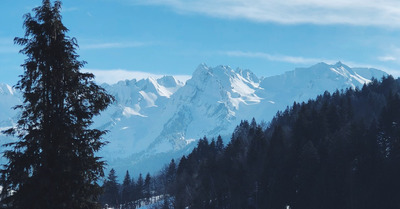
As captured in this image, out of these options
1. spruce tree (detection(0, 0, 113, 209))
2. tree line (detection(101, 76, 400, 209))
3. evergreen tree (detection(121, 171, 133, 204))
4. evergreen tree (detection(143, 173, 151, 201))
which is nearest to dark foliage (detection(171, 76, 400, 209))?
tree line (detection(101, 76, 400, 209))

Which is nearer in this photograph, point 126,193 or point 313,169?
point 313,169

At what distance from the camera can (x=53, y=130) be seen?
15.3m

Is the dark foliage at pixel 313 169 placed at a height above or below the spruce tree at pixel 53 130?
above

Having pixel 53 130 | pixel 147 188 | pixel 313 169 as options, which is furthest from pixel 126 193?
pixel 53 130

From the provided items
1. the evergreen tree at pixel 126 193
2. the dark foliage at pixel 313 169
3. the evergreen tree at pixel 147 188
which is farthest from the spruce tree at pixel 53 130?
the evergreen tree at pixel 147 188

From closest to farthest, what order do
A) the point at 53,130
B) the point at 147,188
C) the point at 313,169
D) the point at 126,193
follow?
the point at 53,130 < the point at 313,169 < the point at 126,193 < the point at 147,188

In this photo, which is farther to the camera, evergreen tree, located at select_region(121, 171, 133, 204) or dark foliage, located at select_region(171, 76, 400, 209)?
evergreen tree, located at select_region(121, 171, 133, 204)

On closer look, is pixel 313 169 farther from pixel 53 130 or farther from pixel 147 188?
pixel 147 188

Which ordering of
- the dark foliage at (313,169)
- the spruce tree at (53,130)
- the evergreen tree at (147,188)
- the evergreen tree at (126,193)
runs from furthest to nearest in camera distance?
the evergreen tree at (147,188) → the evergreen tree at (126,193) → the dark foliage at (313,169) → the spruce tree at (53,130)

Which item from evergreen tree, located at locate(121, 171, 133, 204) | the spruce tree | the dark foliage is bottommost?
the spruce tree

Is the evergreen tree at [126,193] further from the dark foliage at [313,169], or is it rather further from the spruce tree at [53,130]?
the spruce tree at [53,130]

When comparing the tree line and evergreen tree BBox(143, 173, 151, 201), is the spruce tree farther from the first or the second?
evergreen tree BBox(143, 173, 151, 201)

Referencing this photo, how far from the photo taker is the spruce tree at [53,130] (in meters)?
15.0

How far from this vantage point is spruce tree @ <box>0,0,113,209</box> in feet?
49.2
